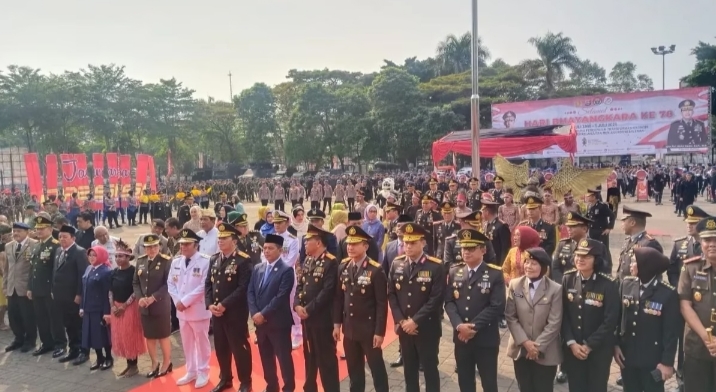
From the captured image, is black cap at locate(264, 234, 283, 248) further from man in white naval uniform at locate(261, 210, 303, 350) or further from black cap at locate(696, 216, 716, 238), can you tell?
black cap at locate(696, 216, 716, 238)

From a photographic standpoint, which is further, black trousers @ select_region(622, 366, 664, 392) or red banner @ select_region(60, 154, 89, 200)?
red banner @ select_region(60, 154, 89, 200)

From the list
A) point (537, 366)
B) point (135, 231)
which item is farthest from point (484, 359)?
point (135, 231)

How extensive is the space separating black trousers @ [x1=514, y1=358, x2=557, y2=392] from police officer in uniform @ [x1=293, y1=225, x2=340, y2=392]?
173 centimetres

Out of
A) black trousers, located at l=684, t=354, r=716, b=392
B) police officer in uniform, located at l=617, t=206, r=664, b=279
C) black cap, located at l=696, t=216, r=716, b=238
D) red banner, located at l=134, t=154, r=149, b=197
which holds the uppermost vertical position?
red banner, located at l=134, t=154, r=149, b=197

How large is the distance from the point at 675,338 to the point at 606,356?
506 mm

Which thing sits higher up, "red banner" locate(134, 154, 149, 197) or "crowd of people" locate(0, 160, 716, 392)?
"red banner" locate(134, 154, 149, 197)

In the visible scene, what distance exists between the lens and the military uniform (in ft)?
22.6

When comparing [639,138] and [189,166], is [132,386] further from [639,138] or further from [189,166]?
[189,166]

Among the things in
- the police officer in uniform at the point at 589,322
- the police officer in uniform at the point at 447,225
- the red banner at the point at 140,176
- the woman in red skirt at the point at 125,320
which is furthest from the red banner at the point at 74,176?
the police officer in uniform at the point at 589,322

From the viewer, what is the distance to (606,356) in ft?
13.3

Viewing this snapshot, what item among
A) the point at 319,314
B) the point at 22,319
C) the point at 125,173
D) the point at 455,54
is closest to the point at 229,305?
the point at 319,314

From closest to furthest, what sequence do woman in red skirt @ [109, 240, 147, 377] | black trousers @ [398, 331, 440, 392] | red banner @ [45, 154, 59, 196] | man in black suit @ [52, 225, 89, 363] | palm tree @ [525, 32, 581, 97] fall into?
1. black trousers @ [398, 331, 440, 392]
2. woman in red skirt @ [109, 240, 147, 377]
3. man in black suit @ [52, 225, 89, 363]
4. red banner @ [45, 154, 59, 196]
5. palm tree @ [525, 32, 581, 97]

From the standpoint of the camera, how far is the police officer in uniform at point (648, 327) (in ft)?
12.9

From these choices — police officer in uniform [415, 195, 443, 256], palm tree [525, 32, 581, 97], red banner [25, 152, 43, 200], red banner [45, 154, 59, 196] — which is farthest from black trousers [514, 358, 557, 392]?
palm tree [525, 32, 581, 97]
